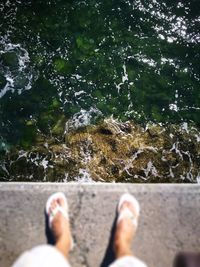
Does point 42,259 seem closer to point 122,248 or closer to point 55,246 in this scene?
point 55,246

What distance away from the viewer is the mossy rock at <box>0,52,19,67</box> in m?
4.34

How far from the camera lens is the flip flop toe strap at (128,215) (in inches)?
108

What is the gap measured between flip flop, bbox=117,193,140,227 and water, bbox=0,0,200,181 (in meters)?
0.95

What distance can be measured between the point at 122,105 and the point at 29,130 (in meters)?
1.33

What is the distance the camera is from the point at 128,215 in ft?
9.01

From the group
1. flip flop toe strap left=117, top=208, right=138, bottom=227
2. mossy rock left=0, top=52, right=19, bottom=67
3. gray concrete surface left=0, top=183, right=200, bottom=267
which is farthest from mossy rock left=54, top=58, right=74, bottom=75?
flip flop toe strap left=117, top=208, right=138, bottom=227

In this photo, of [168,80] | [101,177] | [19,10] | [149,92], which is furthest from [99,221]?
[19,10]

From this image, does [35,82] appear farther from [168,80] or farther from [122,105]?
[168,80]

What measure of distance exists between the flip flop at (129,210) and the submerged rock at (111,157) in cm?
78

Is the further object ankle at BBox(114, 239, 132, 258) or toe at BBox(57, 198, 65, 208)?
toe at BBox(57, 198, 65, 208)

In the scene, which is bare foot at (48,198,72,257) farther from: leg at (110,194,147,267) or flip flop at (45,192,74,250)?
leg at (110,194,147,267)

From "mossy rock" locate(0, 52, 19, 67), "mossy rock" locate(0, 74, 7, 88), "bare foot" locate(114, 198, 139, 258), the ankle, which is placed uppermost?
"mossy rock" locate(0, 52, 19, 67)

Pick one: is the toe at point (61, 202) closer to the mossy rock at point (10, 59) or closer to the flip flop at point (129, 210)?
the flip flop at point (129, 210)

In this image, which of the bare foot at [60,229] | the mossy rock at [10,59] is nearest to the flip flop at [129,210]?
the bare foot at [60,229]
